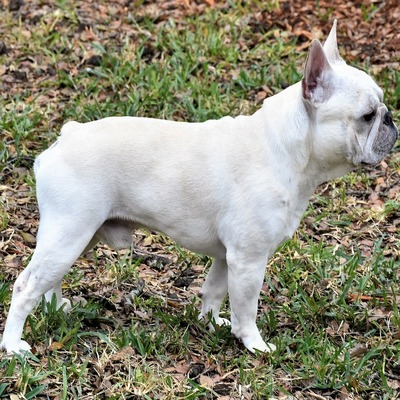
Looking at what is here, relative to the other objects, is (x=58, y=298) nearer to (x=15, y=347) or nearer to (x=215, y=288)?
(x=15, y=347)

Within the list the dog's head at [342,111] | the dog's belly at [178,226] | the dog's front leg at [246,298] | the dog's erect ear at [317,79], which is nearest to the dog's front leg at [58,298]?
the dog's belly at [178,226]

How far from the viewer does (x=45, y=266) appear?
4953 millimetres

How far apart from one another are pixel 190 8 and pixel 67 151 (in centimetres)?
510

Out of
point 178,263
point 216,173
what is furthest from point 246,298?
point 178,263

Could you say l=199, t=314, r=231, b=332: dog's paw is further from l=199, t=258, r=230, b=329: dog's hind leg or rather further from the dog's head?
the dog's head

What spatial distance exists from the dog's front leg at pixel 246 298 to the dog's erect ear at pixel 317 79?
969 millimetres

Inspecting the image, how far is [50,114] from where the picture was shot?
26.4ft

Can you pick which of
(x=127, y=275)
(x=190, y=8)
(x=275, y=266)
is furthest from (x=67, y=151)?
(x=190, y=8)

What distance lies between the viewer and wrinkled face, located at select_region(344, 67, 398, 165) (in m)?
4.84

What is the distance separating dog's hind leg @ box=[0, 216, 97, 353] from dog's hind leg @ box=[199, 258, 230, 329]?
93 centimetres

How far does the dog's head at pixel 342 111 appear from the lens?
4.82 metres

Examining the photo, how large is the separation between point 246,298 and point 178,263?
1.44 metres

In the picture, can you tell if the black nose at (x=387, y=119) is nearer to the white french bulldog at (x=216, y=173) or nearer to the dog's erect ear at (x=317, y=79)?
the white french bulldog at (x=216, y=173)

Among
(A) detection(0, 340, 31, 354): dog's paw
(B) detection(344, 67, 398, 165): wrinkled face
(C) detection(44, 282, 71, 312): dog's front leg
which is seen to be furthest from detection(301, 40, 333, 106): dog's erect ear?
(A) detection(0, 340, 31, 354): dog's paw
